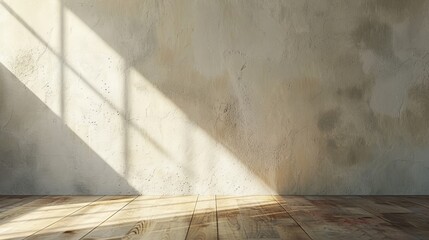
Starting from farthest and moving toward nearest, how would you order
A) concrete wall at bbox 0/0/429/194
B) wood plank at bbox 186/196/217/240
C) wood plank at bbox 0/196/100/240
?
concrete wall at bbox 0/0/429/194 → wood plank at bbox 0/196/100/240 → wood plank at bbox 186/196/217/240

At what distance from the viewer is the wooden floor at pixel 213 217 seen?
2941 mm

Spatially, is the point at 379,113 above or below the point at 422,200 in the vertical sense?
above

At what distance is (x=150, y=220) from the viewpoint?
3.39 metres

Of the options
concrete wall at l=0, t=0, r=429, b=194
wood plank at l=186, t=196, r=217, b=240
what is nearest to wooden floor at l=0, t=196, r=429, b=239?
wood plank at l=186, t=196, r=217, b=240

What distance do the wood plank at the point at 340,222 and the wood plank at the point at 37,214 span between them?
5.22ft

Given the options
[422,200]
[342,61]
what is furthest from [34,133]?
[422,200]

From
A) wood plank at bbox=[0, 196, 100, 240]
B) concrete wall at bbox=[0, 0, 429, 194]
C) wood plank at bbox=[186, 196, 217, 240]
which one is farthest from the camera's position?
concrete wall at bbox=[0, 0, 429, 194]

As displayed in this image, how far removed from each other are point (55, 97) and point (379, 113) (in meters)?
2.96

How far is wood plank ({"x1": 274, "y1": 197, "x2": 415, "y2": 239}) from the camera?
2.90 m

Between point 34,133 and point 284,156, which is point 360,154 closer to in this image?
point 284,156

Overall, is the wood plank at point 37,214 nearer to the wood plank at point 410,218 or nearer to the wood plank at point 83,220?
the wood plank at point 83,220

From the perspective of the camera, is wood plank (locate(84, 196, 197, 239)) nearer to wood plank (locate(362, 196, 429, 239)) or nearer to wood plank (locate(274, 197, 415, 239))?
wood plank (locate(274, 197, 415, 239))

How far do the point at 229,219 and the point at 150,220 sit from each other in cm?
51

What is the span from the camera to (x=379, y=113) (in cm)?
482
